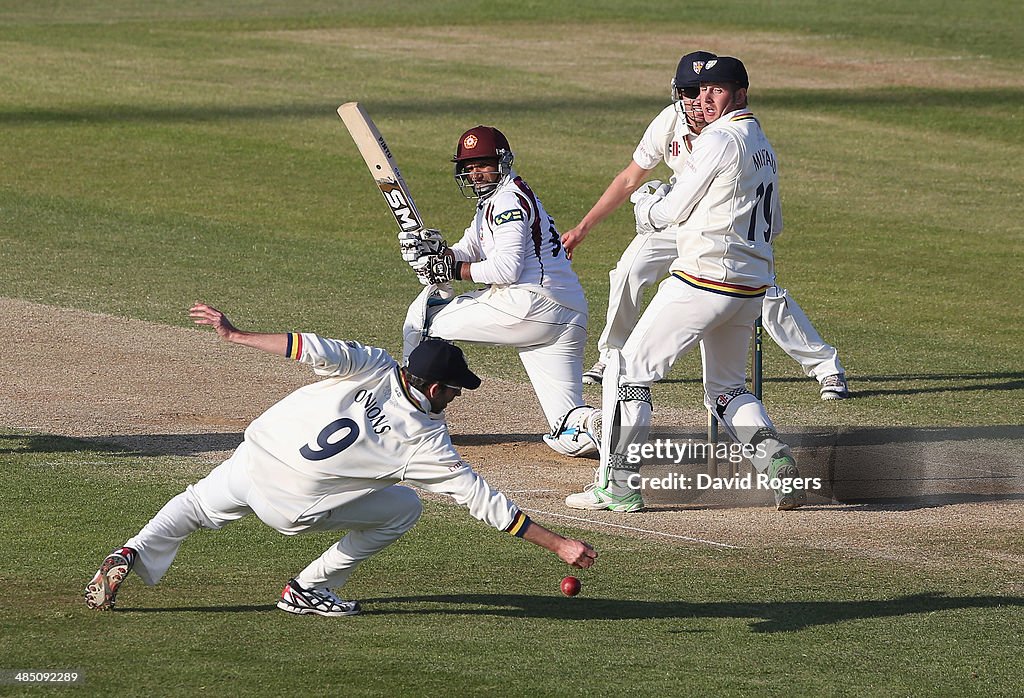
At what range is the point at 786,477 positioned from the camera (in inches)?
326

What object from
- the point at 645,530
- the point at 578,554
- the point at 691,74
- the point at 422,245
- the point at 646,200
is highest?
the point at 691,74

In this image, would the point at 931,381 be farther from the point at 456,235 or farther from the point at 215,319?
the point at 215,319

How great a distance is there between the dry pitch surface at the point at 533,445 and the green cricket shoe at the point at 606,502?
3.2 inches

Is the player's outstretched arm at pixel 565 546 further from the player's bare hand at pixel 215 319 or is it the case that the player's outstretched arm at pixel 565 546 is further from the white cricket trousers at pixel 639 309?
the white cricket trousers at pixel 639 309

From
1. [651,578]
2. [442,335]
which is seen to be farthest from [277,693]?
[442,335]

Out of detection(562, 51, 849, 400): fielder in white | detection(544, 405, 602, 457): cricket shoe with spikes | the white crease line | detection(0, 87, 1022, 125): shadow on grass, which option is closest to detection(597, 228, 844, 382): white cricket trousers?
detection(562, 51, 849, 400): fielder in white

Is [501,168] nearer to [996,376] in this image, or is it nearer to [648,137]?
[648,137]

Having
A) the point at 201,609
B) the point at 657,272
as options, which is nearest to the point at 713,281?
the point at 657,272

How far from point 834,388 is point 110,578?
5579mm

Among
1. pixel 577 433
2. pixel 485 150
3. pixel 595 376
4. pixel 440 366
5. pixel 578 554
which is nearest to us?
pixel 578 554

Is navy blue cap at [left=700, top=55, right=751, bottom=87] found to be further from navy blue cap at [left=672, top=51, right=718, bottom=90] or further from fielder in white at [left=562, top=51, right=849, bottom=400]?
fielder in white at [left=562, top=51, right=849, bottom=400]

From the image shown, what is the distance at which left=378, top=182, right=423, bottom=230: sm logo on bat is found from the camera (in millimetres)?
9680

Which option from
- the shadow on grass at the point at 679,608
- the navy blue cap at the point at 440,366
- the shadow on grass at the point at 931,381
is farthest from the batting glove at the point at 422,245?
the navy blue cap at the point at 440,366

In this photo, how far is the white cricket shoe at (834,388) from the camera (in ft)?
34.9
